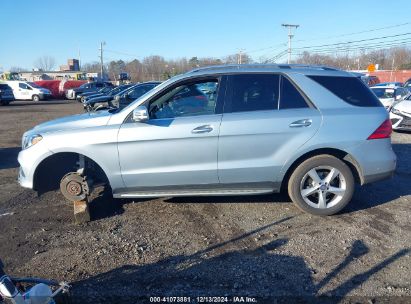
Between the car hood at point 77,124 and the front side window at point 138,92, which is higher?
the front side window at point 138,92

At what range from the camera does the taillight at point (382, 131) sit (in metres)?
4.38

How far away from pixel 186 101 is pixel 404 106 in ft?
29.2

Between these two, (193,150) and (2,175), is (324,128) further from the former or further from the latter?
(2,175)

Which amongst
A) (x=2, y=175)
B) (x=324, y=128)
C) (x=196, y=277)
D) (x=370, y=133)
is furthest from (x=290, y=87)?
(x=2, y=175)

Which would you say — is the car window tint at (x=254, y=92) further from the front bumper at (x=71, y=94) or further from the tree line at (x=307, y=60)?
→ the tree line at (x=307, y=60)

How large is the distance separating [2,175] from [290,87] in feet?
18.2

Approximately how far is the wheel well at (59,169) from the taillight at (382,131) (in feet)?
11.4

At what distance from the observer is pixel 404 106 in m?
10.7

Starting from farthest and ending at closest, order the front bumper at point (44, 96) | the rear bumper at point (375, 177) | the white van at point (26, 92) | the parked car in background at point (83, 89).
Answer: the parked car in background at point (83, 89) < the front bumper at point (44, 96) < the white van at point (26, 92) < the rear bumper at point (375, 177)

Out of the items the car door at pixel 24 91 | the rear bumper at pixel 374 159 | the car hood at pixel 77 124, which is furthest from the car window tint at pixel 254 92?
the car door at pixel 24 91

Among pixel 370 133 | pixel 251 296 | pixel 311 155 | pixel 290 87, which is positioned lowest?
pixel 251 296

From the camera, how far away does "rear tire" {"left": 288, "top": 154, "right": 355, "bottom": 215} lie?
14.4ft

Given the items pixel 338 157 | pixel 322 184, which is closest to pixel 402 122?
pixel 338 157

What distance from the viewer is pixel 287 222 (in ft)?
14.3
